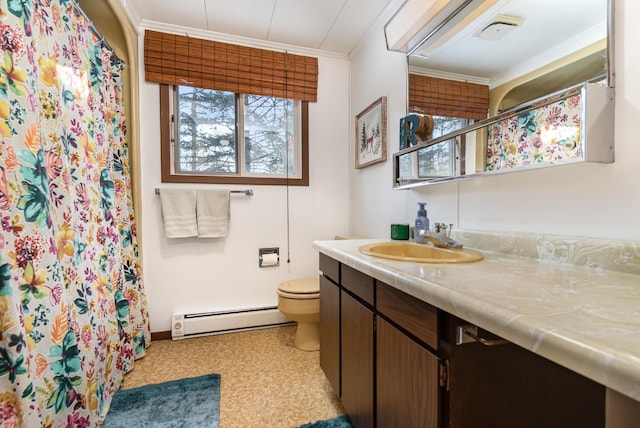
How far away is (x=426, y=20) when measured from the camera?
4.62ft

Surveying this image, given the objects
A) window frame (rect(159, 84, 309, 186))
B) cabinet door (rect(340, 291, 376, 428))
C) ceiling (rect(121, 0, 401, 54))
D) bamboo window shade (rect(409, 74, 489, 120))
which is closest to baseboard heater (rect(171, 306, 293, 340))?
window frame (rect(159, 84, 309, 186))

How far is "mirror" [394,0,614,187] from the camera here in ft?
2.73

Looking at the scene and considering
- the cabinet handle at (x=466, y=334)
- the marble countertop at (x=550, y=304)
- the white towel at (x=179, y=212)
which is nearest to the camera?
the marble countertop at (x=550, y=304)

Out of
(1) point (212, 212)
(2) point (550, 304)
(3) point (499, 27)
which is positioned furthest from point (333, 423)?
(3) point (499, 27)

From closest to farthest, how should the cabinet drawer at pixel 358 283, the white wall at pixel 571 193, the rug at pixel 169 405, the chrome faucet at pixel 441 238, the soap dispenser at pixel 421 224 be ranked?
the white wall at pixel 571 193 < the cabinet drawer at pixel 358 283 < the chrome faucet at pixel 441 238 < the rug at pixel 169 405 < the soap dispenser at pixel 421 224

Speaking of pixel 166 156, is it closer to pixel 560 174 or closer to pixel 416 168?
pixel 416 168

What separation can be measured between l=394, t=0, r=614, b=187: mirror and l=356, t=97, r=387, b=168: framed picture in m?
0.40

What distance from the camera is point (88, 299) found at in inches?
50.0

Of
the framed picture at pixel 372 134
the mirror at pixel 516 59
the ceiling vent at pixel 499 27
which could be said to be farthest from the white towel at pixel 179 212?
the ceiling vent at pixel 499 27

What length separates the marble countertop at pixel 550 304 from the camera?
352mm

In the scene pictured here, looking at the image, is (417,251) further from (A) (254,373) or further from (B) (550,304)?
(A) (254,373)

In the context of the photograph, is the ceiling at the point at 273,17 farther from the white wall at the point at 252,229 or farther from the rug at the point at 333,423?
the rug at the point at 333,423

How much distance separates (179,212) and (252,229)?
538mm

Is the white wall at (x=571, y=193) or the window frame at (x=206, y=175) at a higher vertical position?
the window frame at (x=206, y=175)
